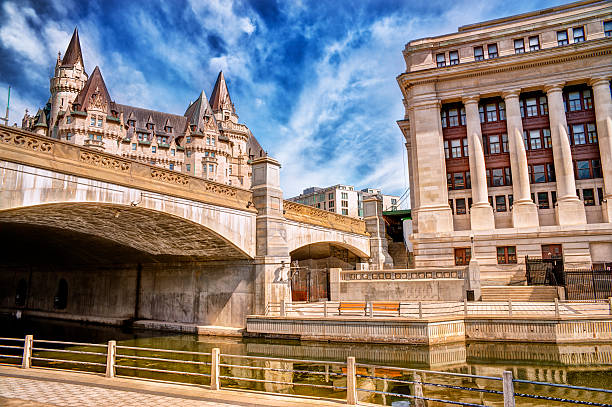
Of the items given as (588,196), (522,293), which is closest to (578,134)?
(588,196)

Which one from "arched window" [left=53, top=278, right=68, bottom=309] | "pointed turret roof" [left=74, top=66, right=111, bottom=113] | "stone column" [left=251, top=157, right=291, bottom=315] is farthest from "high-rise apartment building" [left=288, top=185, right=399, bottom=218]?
"stone column" [left=251, top=157, right=291, bottom=315]

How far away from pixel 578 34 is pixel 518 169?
12320 mm

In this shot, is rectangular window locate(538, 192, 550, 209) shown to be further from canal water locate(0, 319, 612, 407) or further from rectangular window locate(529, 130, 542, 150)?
canal water locate(0, 319, 612, 407)

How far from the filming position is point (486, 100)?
37.8 metres

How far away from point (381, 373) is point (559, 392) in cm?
531

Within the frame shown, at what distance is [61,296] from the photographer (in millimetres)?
34781

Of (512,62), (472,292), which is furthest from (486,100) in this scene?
(472,292)

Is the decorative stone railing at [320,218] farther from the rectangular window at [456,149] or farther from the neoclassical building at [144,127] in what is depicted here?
the neoclassical building at [144,127]

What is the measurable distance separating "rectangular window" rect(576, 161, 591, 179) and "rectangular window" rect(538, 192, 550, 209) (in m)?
2.97

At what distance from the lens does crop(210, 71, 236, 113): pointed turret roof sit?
87.8 meters

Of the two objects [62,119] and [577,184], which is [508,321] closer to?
[577,184]

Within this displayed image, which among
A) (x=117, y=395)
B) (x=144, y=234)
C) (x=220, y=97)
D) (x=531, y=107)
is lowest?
(x=117, y=395)

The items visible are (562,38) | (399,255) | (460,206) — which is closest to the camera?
(562,38)

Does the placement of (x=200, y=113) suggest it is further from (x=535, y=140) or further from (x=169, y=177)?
(x=169, y=177)
